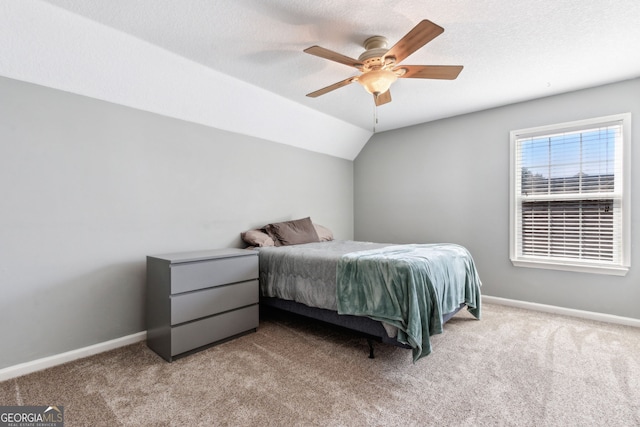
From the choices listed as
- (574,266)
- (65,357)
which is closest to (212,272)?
(65,357)

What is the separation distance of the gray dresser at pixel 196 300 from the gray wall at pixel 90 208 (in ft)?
1.11

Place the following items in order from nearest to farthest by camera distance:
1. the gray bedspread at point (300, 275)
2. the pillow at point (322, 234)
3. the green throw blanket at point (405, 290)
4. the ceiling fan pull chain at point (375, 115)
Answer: the green throw blanket at point (405, 290), the gray bedspread at point (300, 275), the ceiling fan pull chain at point (375, 115), the pillow at point (322, 234)

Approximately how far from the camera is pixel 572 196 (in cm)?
317

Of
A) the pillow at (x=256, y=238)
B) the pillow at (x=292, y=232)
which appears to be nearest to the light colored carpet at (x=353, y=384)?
the pillow at (x=256, y=238)

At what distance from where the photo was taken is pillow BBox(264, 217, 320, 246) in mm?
3457

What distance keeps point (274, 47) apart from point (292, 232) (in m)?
1.97

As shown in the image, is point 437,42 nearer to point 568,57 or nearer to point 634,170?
point 568,57

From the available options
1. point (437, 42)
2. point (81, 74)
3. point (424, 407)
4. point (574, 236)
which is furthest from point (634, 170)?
point (81, 74)

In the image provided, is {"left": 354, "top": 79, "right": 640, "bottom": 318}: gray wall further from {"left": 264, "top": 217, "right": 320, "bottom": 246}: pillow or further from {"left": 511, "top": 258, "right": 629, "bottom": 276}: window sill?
{"left": 264, "top": 217, "right": 320, "bottom": 246}: pillow

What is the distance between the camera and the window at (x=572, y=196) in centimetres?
293

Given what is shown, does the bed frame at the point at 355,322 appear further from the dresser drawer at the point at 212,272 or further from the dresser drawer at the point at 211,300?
the dresser drawer at the point at 212,272

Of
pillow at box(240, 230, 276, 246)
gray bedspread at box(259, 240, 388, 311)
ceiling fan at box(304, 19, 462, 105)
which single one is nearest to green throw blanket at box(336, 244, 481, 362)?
gray bedspread at box(259, 240, 388, 311)

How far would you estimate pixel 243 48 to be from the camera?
2305mm

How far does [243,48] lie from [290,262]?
1823 millimetres
